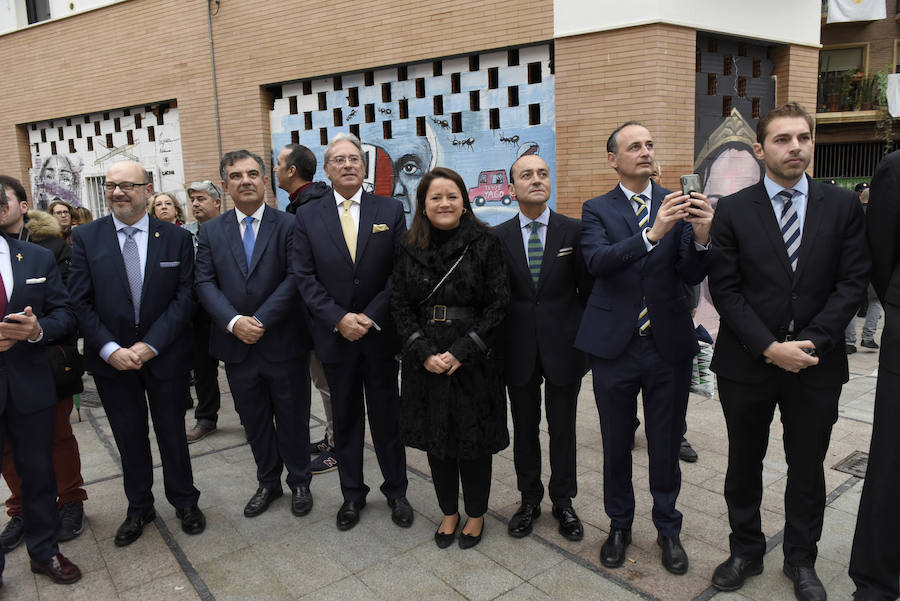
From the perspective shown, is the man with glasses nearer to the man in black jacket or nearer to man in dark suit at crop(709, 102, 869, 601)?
the man in black jacket

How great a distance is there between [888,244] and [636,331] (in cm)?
116

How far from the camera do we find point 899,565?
2686 millimetres

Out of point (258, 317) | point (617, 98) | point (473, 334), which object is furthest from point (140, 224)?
point (617, 98)

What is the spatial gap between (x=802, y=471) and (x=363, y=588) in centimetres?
226

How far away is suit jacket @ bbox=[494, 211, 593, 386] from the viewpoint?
11.4ft

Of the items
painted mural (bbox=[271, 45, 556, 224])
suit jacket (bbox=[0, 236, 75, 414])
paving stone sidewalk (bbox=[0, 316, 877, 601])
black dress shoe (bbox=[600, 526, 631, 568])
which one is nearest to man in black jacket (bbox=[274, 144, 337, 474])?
paving stone sidewalk (bbox=[0, 316, 877, 601])

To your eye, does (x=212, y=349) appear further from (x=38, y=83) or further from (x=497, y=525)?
(x=38, y=83)

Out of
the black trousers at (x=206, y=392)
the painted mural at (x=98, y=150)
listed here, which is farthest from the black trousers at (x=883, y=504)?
the painted mural at (x=98, y=150)

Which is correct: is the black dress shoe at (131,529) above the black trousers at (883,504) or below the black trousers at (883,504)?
below

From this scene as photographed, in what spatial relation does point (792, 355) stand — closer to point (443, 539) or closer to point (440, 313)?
point (440, 313)

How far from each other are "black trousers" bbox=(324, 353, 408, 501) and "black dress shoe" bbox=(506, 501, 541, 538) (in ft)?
2.48

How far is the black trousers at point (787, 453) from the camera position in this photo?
114 inches

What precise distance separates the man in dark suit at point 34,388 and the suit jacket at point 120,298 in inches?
7.9

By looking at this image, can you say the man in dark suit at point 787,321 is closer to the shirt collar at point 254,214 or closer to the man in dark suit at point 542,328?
the man in dark suit at point 542,328
